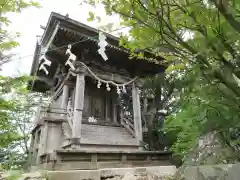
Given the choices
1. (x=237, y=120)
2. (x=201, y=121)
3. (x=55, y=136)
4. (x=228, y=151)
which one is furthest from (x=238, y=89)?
(x=55, y=136)

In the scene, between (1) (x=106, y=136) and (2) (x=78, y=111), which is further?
(1) (x=106, y=136)

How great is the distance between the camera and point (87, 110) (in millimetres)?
10039

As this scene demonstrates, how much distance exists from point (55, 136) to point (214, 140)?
639 centimetres

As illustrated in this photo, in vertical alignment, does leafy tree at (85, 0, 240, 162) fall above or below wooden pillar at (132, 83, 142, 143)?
below

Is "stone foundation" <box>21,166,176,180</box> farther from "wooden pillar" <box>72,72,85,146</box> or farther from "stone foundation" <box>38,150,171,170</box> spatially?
"wooden pillar" <box>72,72,85,146</box>

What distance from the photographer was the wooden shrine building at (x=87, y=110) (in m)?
6.46

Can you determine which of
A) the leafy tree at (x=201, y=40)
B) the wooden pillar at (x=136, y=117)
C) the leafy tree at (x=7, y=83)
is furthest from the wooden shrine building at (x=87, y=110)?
the leafy tree at (x=201, y=40)

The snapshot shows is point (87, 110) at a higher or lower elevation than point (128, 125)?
higher

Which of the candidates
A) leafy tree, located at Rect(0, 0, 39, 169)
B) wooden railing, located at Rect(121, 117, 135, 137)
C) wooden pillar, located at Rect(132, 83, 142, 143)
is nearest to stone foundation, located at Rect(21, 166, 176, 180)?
leafy tree, located at Rect(0, 0, 39, 169)

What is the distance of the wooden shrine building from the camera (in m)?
6.46

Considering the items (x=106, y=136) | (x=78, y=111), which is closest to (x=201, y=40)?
(x=78, y=111)

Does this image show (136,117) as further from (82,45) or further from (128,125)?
(82,45)

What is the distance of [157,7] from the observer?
1640mm

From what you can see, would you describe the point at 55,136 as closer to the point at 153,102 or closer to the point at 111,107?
the point at 111,107
